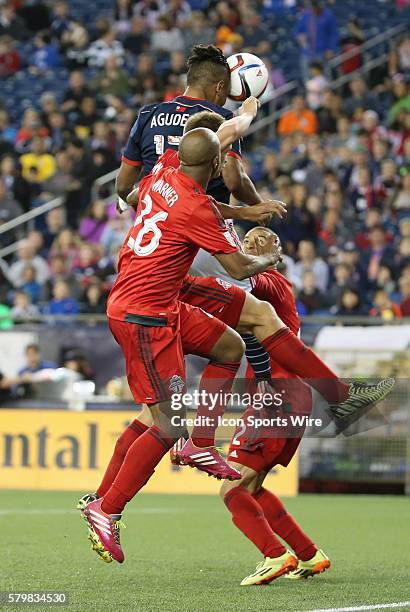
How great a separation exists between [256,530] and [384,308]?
7.92 m

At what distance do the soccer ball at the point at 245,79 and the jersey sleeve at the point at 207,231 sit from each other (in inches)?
54.0

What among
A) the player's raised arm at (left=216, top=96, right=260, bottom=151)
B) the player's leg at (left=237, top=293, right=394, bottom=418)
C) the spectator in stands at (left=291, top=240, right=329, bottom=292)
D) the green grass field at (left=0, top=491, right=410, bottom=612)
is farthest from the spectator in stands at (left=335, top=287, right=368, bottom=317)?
the player's raised arm at (left=216, top=96, right=260, bottom=151)

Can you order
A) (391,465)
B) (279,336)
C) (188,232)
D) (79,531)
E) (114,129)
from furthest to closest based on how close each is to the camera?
(114,129) → (391,465) → (79,531) → (279,336) → (188,232)

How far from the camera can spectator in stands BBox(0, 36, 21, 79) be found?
2408 cm

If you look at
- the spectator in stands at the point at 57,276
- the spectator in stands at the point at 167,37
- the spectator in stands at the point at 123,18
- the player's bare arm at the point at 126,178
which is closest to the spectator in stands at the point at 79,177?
the spectator in stands at the point at 57,276

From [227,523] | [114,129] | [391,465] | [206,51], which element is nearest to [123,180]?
[206,51]

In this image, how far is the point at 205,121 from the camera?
732 cm

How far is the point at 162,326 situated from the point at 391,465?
26.4ft

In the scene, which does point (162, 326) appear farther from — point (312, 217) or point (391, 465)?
point (312, 217)

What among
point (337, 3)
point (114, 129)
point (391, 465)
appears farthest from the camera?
point (337, 3)

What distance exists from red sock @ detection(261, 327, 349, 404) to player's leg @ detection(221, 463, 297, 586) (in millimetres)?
718

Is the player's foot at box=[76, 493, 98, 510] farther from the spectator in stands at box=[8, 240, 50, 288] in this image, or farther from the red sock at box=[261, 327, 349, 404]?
the spectator in stands at box=[8, 240, 50, 288]

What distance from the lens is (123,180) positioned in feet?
26.6

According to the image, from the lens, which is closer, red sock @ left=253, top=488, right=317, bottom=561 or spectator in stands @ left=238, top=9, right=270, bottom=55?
red sock @ left=253, top=488, right=317, bottom=561
